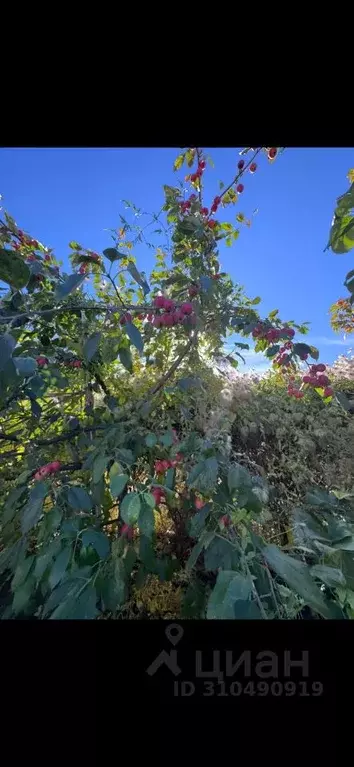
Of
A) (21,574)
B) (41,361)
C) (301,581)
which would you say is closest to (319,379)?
(301,581)

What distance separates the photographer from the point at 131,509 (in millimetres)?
620

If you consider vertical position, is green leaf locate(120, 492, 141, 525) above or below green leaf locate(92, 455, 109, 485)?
below

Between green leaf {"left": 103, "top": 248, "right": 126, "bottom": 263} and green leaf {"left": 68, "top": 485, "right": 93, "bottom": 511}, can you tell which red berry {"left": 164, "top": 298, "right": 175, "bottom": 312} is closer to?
green leaf {"left": 103, "top": 248, "right": 126, "bottom": 263}

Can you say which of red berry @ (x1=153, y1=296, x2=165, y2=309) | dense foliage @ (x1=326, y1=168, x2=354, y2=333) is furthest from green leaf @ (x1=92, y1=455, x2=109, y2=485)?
dense foliage @ (x1=326, y1=168, x2=354, y2=333)

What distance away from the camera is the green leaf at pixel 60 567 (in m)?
0.57

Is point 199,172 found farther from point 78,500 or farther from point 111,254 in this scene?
point 78,500

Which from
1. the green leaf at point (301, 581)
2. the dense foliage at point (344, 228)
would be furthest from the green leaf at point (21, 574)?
the dense foliage at point (344, 228)

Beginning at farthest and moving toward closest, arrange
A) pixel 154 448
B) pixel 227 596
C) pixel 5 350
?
pixel 154 448
pixel 5 350
pixel 227 596

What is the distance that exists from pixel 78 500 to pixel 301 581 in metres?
0.43

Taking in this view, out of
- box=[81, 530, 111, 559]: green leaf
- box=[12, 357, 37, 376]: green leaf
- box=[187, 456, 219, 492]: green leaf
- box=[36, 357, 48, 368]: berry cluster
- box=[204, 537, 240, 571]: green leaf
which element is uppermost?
box=[36, 357, 48, 368]: berry cluster
